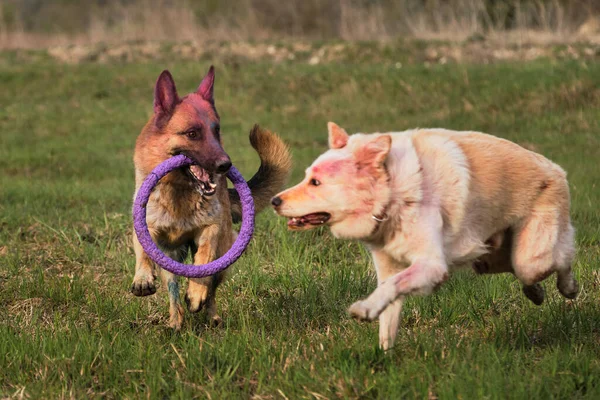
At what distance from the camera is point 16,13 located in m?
39.7

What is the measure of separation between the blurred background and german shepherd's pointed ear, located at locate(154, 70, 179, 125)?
1447 cm

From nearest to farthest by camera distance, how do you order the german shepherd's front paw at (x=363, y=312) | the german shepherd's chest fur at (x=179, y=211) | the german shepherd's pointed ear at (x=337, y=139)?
the german shepherd's front paw at (x=363, y=312) → the german shepherd's pointed ear at (x=337, y=139) → the german shepherd's chest fur at (x=179, y=211)

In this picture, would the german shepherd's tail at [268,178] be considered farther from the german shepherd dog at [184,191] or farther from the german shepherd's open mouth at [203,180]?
the german shepherd's open mouth at [203,180]

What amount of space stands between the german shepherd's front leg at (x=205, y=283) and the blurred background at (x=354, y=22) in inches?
574

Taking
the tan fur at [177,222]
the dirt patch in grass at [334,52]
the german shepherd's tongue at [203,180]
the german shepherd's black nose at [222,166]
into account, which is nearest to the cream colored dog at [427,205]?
the german shepherd's black nose at [222,166]

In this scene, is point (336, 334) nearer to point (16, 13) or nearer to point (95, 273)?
point (95, 273)

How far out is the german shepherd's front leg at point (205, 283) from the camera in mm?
5527

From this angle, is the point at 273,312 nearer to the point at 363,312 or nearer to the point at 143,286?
the point at 143,286

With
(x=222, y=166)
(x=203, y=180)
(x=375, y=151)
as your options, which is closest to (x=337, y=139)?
(x=375, y=151)

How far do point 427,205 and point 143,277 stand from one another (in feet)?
7.13

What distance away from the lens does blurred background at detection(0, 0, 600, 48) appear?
2041 centimetres

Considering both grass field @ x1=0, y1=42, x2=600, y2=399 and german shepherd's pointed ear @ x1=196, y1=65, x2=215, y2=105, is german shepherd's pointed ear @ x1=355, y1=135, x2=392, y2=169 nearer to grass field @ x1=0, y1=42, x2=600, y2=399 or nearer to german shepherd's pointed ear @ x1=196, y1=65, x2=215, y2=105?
grass field @ x1=0, y1=42, x2=600, y2=399

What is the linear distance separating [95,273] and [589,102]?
9.67m

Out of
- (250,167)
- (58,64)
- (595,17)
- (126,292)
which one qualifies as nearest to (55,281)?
(126,292)
